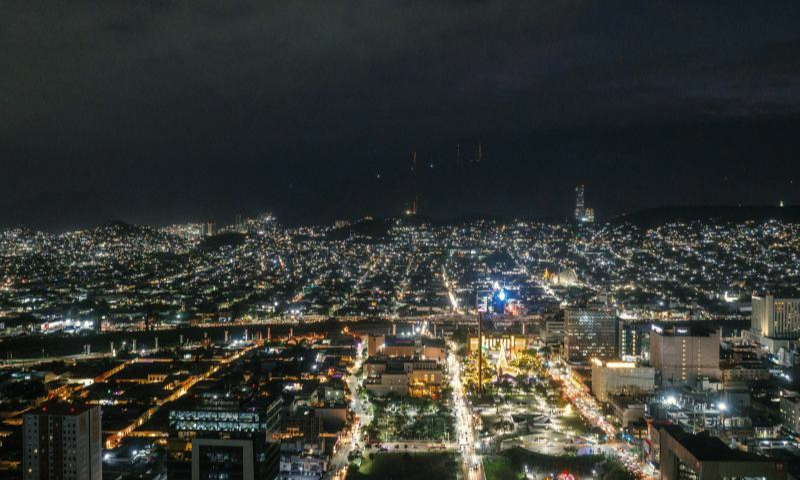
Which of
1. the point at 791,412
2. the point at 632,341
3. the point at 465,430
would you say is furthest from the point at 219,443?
the point at 632,341

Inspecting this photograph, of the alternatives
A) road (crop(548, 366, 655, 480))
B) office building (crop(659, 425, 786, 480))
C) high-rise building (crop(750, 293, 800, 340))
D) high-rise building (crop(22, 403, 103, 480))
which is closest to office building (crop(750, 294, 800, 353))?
high-rise building (crop(750, 293, 800, 340))

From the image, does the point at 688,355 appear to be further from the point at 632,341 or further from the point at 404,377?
the point at 404,377

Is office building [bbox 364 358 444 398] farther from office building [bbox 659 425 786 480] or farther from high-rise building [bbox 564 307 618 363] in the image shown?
office building [bbox 659 425 786 480]

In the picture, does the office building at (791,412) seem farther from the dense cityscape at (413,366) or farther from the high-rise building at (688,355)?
the high-rise building at (688,355)

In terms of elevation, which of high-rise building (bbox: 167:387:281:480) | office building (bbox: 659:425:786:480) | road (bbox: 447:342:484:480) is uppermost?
high-rise building (bbox: 167:387:281:480)

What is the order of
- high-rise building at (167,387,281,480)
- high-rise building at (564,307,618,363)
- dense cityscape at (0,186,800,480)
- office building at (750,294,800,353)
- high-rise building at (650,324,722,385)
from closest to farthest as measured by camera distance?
high-rise building at (167,387,281,480), dense cityscape at (0,186,800,480), high-rise building at (650,324,722,385), high-rise building at (564,307,618,363), office building at (750,294,800,353)

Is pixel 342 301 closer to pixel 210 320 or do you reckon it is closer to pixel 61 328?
pixel 210 320

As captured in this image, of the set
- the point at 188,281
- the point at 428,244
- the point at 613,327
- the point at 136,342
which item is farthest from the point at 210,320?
the point at 428,244
